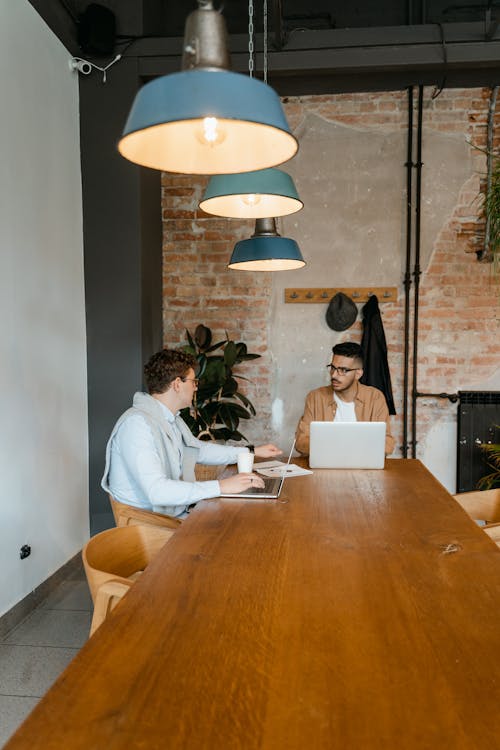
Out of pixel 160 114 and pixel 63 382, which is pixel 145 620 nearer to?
pixel 160 114

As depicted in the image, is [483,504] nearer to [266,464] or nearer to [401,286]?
[266,464]

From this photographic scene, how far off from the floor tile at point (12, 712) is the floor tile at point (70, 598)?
36.2 inches

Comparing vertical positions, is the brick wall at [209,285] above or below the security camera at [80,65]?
below

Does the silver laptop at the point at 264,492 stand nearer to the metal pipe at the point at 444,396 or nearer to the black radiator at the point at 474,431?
the metal pipe at the point at 444,396

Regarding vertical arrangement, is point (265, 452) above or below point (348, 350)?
below

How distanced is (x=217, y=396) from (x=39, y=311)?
4.68 feet

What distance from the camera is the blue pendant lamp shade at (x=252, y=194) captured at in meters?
2.22

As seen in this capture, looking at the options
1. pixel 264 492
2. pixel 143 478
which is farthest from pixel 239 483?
pixel 143 478

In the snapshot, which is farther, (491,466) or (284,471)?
(491,466)

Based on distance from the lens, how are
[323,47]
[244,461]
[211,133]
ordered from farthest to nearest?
1. [323,47]
2. [244,461]
3. [211,133]

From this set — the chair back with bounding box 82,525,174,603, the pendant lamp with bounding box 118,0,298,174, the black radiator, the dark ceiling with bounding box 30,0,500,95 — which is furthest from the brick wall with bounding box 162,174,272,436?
the pendant lamp with bounding box 118,0,298,174

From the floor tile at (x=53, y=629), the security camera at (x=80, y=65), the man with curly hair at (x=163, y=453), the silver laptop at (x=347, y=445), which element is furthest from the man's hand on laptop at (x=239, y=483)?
the security camera at (x=80, y=65)

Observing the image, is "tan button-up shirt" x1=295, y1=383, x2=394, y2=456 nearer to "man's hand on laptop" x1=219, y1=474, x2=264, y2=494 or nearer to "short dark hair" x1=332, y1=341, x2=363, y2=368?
"short dark hair" x1=332, y1=341, x2=363, y2=368

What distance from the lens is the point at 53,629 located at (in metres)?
3.23
